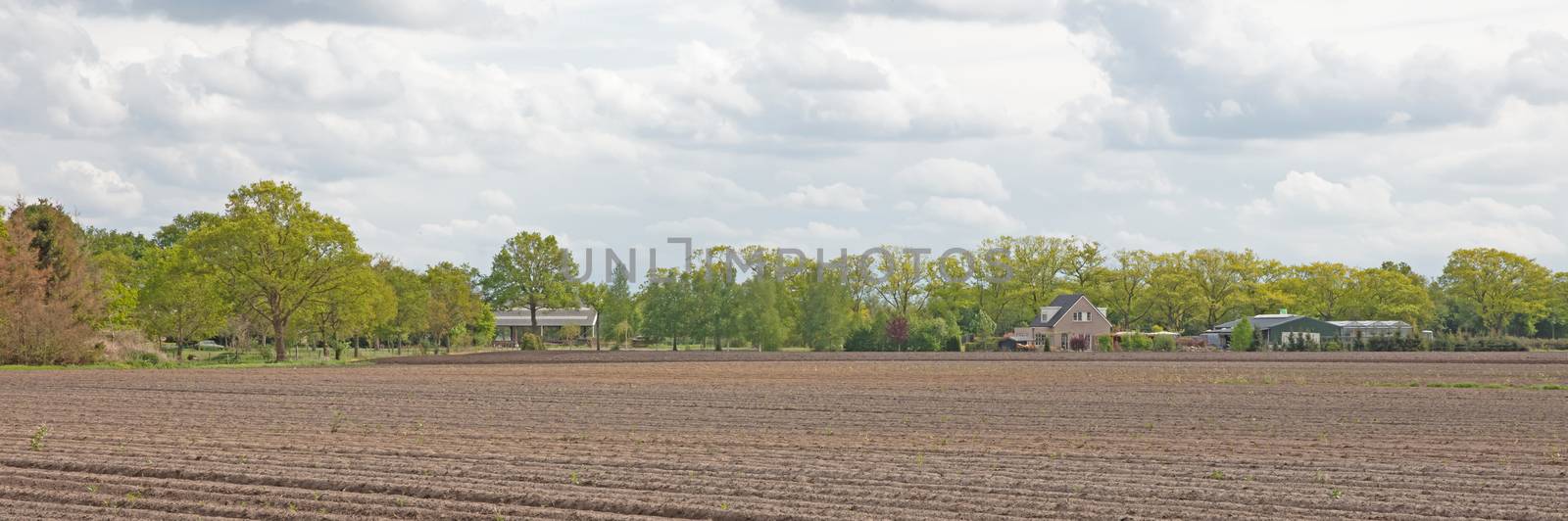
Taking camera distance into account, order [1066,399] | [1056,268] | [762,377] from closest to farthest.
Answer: [1066,399]
[762,377]
[1056,268]

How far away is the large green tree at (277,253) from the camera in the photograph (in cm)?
7000

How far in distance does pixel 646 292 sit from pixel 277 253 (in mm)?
42441

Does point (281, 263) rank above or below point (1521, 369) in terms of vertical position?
above

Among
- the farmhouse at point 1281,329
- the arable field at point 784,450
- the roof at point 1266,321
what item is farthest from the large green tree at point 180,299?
the roof at point 1266,321

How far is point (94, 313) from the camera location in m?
62.8

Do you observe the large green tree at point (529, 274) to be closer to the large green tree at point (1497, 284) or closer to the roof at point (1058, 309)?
the roof at point (1058, 309)

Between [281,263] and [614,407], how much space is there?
44621mm

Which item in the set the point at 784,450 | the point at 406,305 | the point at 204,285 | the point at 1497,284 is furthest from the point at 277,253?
the point at 1497,284

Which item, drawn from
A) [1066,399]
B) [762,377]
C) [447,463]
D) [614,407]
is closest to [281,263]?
[762,377]

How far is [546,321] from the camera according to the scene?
148m

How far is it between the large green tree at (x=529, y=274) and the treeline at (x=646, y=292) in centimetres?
16

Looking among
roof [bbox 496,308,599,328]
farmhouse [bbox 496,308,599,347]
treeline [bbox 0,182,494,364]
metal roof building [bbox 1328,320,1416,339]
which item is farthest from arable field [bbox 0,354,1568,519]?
roof [bbox 496,308,599,328]

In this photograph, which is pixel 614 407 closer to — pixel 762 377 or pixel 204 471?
pixel 204 471

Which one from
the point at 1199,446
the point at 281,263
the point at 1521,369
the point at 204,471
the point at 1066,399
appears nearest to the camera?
the point at 204,471
